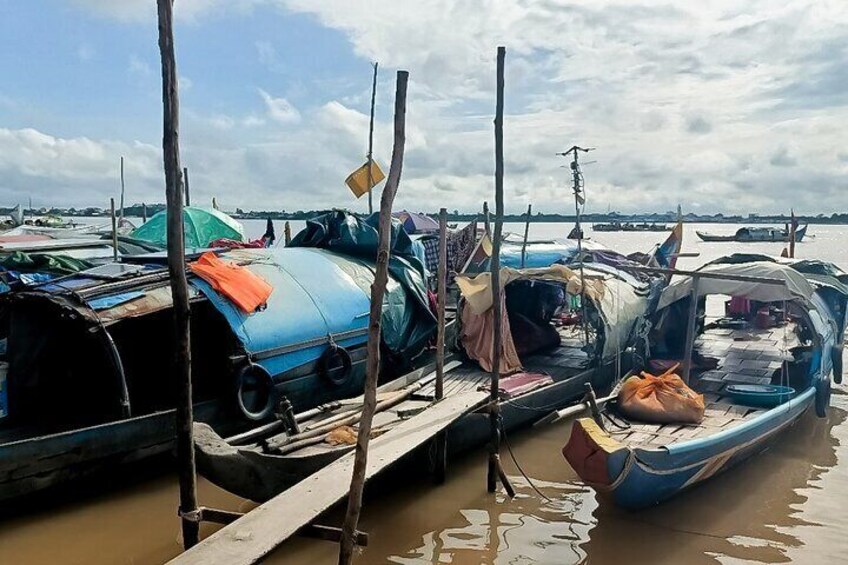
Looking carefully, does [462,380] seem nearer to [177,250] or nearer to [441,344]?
[441,344]

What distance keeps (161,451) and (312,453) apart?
74.4 inches

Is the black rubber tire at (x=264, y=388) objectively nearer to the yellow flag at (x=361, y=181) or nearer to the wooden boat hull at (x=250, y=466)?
the wooden boat hull at (x=250, y=466)

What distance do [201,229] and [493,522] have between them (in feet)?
37.8

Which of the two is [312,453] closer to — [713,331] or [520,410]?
[520,410]

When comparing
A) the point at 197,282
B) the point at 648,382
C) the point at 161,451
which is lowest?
the point at 161,451

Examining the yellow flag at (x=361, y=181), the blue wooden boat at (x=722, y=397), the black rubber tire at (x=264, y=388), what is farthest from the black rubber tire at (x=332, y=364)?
the yellow flag at (x=361, y=181)

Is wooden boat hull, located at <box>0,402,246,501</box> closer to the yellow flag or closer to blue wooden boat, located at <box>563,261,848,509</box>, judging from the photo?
blue wooden boat, located at <box>563,261,848,509</box>

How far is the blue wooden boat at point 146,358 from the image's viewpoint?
671 centimetres

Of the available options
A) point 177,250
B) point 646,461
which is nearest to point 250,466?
point 177,250

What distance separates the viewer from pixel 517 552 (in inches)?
247

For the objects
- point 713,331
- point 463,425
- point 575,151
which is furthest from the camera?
point 713,331

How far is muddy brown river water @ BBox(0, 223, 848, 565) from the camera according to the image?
6180mm

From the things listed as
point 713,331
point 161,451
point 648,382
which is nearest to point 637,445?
point 648,382

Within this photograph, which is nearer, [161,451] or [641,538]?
[641,538]
